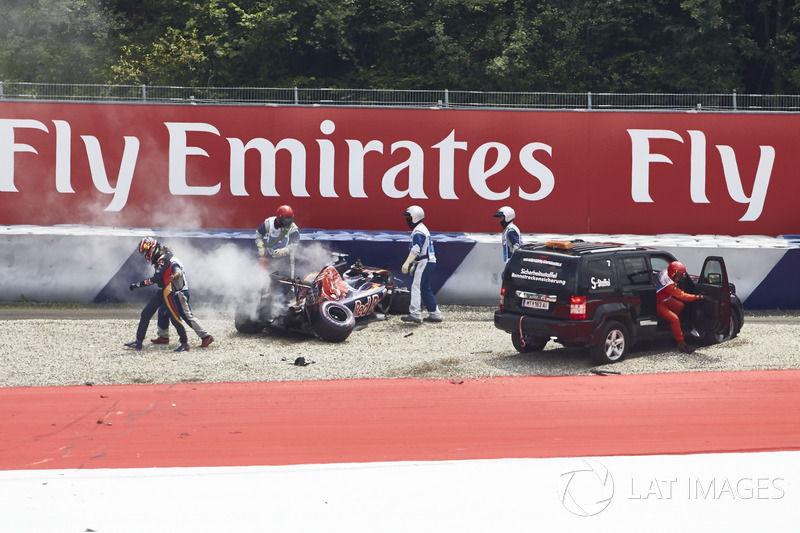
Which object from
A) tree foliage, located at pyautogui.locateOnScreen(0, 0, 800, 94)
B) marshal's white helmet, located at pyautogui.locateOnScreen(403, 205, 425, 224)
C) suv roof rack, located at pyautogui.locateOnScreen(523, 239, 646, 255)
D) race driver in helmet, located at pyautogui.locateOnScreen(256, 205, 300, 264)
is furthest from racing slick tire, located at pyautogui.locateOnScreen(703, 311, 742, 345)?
tree foliage, located at pyautogui.locateOnScreen(0, 0, 800, 94)

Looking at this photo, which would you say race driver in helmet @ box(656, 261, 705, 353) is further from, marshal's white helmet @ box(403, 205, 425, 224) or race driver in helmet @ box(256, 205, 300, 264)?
race driver in helmet @ box(256, 205, 300, 264)

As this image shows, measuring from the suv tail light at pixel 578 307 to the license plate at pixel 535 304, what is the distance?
1.27 feet

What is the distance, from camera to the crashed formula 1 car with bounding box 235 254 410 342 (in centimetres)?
1363

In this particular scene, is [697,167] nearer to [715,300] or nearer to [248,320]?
[715,300]

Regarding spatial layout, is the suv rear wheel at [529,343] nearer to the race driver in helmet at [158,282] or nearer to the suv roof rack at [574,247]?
the suv roof rack at [574,247]

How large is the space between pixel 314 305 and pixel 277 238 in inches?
92.4

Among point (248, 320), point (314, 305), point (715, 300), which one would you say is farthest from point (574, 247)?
point (248, 320)

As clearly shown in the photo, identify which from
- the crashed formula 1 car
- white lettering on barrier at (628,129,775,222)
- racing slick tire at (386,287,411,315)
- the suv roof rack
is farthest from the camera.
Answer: white lettering on barrier at (628,129,775,222)

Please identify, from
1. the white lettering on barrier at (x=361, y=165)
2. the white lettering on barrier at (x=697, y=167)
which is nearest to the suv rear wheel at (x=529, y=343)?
the white lettering on barrier at (x=361, y=165)

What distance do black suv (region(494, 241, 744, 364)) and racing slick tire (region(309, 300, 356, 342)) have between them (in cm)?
223

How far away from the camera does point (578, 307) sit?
475 inches

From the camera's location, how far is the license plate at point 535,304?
40.7 feet

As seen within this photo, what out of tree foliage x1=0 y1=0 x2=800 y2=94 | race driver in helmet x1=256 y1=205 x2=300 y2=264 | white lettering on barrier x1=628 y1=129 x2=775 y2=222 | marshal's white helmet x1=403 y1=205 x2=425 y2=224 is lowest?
race driver in helmet x1=256 y1=205 x2=300 y2=264

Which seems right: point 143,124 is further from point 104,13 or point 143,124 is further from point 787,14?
point 787,14
